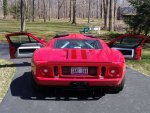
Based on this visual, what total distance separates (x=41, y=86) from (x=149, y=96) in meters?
2.19

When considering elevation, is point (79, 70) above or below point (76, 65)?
below

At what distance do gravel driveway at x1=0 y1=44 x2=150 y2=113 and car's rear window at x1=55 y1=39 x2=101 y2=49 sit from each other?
110 cm

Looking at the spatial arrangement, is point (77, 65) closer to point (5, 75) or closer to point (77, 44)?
point (77, 44)

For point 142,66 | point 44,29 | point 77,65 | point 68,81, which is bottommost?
point 44,29

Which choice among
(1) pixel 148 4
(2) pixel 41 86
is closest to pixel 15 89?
(2) pixel 41 86

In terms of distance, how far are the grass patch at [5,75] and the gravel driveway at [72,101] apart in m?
0.13

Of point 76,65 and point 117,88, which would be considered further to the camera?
point 117,88

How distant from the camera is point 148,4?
72.9ft

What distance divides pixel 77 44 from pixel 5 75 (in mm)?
2326

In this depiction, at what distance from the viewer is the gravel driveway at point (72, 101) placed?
20.6 ft

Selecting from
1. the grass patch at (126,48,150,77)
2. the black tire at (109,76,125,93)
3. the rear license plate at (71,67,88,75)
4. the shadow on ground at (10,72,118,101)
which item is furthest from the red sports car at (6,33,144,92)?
the grass patch at (126,48,150,77)

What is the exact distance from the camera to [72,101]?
272 inches

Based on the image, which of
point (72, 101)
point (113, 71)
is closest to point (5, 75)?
point (72, 101)

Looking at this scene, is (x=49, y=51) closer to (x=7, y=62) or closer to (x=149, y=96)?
(x=149, y=96)
